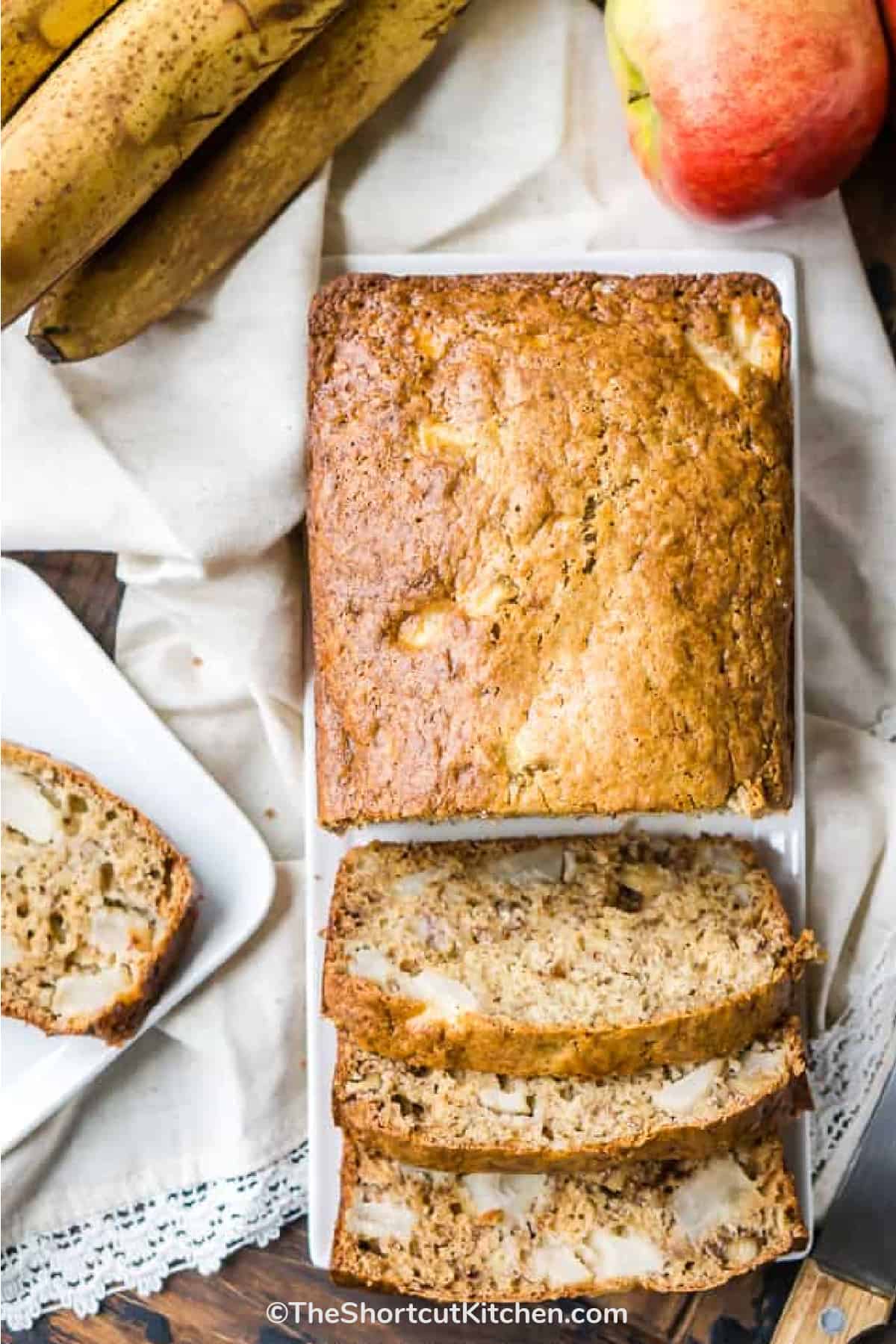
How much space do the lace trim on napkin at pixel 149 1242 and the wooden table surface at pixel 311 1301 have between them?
0.03m

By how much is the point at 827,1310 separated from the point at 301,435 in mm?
1569

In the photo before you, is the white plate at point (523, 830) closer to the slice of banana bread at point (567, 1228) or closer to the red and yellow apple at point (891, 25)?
the slice of banana bread at point (567, 1228)

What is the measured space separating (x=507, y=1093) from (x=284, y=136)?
1461 mm

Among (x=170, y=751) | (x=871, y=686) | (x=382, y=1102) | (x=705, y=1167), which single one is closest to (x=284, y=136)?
(x=170, y=751)

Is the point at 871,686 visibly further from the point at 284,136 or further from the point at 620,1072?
the point at 284,136

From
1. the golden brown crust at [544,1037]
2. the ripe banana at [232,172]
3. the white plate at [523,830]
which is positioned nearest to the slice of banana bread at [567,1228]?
the white plate at [523,830]

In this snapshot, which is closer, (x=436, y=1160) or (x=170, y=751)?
(x=436, y=1160)

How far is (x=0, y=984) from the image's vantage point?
2562 mm

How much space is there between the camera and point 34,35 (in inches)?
84.0

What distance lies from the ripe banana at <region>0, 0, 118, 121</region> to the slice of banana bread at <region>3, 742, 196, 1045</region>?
1043mm

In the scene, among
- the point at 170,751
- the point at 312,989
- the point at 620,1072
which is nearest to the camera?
the point at 620,1072

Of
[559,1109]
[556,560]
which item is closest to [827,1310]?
[559,1109]

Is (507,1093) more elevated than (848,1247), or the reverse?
A: (507,1093)

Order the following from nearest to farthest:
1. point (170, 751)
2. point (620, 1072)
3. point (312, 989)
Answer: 1. point (620, 1072)
2. point (312, 989)
3. point (170, 751)
